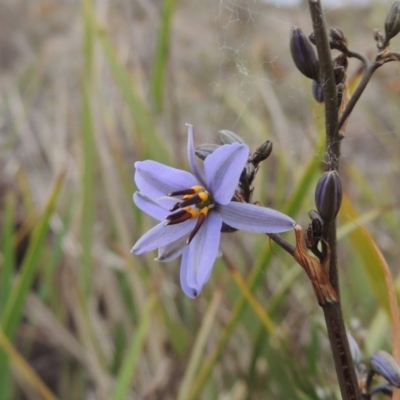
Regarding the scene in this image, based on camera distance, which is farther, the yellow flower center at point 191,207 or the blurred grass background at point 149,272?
the blurred grass background at point 149,272

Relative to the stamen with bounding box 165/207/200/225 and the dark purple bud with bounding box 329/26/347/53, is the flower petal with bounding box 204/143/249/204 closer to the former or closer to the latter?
the stamen with bounding box 165/207/200/225

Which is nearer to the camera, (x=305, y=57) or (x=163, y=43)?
(x=305, y=57)

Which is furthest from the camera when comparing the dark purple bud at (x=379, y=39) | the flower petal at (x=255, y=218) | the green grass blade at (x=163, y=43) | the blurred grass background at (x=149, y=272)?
the green grass blade at (x=163, y=43)

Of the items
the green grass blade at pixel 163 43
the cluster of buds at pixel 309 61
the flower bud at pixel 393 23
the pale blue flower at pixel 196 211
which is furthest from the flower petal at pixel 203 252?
the green grass blade at pixel 163 43

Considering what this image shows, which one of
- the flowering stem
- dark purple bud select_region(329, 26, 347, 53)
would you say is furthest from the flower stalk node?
dark purple bud select_region(329, 26, 347, 53)

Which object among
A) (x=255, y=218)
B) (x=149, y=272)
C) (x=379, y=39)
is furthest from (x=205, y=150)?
(x=149, y=272)

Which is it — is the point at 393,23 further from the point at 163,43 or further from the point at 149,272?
the point at 149,272

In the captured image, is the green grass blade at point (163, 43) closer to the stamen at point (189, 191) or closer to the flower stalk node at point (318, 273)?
the stamen at point (189, 191)
